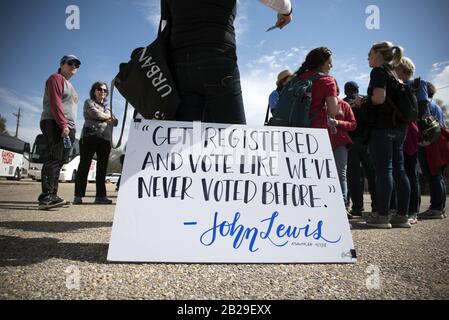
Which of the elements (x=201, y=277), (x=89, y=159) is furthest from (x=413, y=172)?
(x=89, y=159)

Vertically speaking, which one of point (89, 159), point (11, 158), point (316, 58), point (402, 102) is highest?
point (11, 158)

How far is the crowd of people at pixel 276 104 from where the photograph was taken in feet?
6.05

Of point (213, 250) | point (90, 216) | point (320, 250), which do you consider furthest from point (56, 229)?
point (320, 250)

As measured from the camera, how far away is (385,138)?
3080 mm

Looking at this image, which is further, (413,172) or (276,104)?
(413,172)

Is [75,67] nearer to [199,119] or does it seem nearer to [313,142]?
[199,119]

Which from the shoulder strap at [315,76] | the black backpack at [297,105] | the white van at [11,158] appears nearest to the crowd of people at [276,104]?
the shoulder strap at [315,76]

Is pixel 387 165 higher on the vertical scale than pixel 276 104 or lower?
lower

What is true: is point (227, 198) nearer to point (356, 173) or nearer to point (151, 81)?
point (151, 81)

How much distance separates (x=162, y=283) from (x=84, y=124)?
13.0 ft

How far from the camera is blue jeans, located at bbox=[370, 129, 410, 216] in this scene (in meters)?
3.03

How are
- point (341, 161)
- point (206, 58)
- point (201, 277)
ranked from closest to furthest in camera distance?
point (201, 277), point (206, 58), point (341, 161)

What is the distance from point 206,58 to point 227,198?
837 mm

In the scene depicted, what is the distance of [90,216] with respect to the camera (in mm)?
3424
